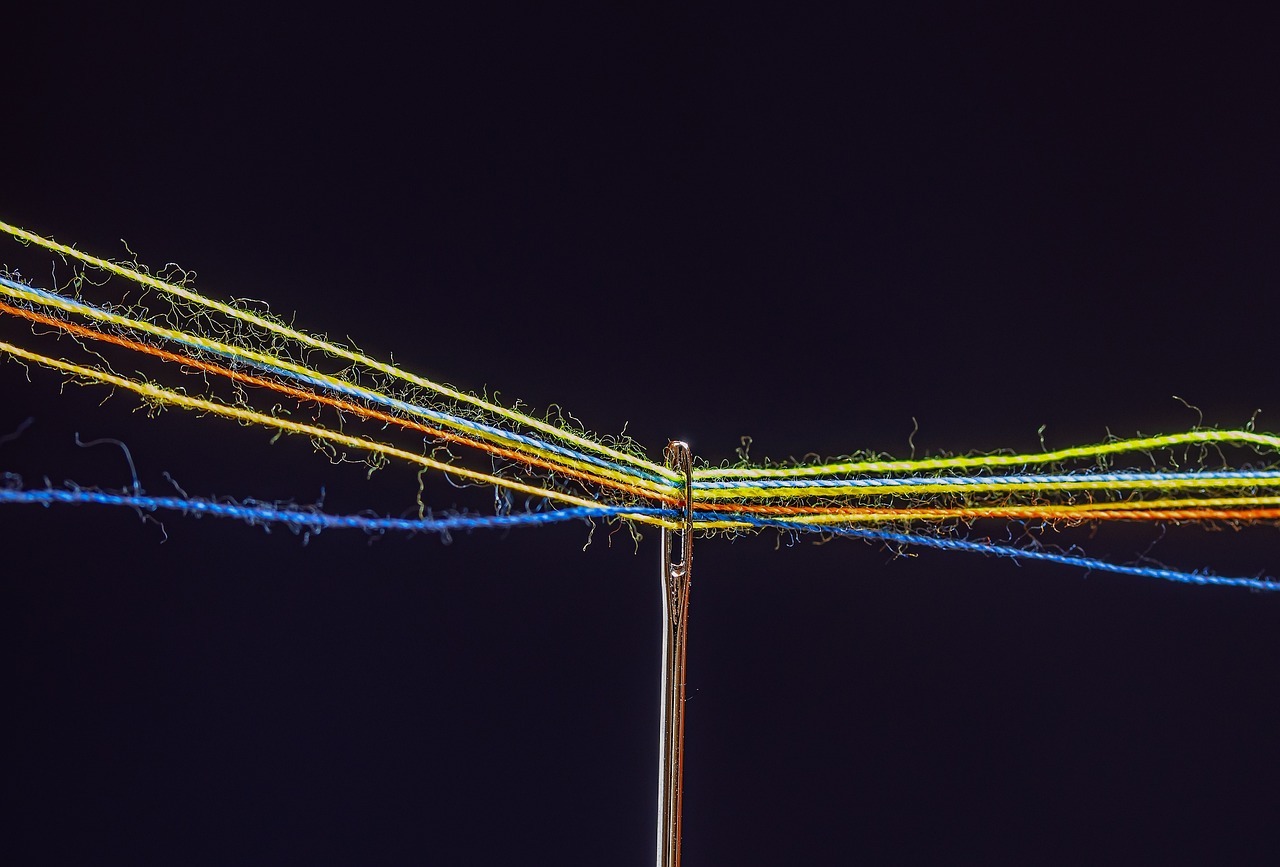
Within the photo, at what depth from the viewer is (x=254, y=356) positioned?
540mm

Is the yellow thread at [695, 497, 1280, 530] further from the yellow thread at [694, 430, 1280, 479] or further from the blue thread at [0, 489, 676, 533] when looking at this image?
the blue thread at [0, 489, 676, 533]

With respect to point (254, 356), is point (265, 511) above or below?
below

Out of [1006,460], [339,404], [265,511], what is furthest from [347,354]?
[1006,460]

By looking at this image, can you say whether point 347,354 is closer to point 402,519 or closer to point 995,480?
point 402,519

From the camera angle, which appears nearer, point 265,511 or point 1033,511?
point 265,511

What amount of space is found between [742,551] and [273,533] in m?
0.51

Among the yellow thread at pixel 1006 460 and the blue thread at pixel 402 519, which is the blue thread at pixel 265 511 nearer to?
the blue thread at pixel 402 519

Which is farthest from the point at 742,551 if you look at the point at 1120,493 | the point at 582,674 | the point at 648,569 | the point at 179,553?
the point at 179,553

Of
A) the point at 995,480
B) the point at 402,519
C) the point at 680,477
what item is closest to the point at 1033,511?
the point at 995,480

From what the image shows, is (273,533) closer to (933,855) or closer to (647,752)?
(647,752)

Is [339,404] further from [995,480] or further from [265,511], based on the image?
[995,480]

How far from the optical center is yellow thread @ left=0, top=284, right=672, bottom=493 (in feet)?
1.60

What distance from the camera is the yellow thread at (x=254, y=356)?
0.49 meters

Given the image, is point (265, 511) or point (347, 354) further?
point (347, 354)
